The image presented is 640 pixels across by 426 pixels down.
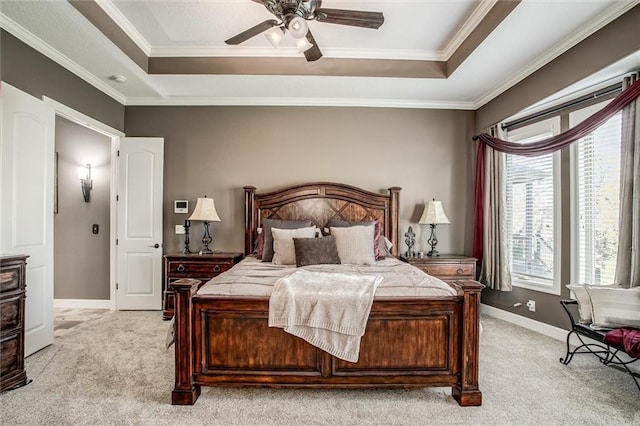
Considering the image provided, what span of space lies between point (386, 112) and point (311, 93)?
1.11 meters

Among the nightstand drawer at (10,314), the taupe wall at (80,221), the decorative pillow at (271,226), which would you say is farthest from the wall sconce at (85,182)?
the decorative pillow at (271,226)

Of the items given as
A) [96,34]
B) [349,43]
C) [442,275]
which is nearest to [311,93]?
[349,43]

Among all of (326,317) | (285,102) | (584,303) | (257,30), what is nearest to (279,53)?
(285,102)

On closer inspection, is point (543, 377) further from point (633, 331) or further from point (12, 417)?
point (12, 417)

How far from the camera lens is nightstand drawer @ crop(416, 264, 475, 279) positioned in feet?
12.9

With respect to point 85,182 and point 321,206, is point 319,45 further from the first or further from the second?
point 85,182

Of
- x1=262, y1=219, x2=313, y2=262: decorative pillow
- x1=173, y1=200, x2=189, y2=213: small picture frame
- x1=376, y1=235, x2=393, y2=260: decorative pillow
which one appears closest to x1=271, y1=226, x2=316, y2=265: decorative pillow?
x1=262, y1=219, x2=313, y2=262: decorative pillow

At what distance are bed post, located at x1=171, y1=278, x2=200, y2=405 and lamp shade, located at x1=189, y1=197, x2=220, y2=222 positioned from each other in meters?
2.04

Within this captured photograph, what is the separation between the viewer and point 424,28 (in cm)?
309

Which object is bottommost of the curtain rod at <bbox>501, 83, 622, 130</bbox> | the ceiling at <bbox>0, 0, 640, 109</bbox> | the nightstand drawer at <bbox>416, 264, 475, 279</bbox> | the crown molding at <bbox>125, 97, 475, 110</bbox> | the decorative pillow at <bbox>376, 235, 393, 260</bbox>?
the nightstand drawer at <bbox>416, 264, 475, 279</bbox>

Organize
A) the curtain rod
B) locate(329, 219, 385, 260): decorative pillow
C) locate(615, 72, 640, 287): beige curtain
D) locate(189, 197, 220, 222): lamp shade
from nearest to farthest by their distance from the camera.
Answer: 1. locate(615, 72, 640, 287): beige curtain
2. the curtain rod
3. locate(329, 219, 385, 260): decorative pillow
4. locate(189, 197, 220, 222): lamp shade

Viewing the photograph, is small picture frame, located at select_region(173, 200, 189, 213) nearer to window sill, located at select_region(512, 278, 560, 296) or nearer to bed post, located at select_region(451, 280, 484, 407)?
bed post, located at select_region(451, 280, 484, 407)

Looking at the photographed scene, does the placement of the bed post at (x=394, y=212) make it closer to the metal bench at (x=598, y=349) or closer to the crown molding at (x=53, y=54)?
the metal bench at (x=598, y=349)

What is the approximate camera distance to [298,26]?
7.07ft
